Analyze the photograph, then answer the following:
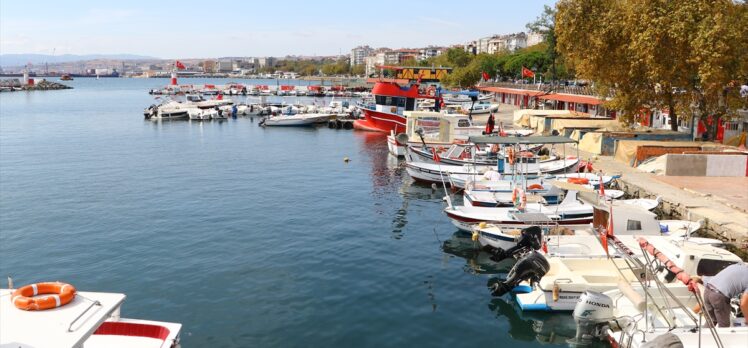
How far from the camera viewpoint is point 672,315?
1273 centimetres

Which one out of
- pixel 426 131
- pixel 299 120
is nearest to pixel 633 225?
pixel 426 131

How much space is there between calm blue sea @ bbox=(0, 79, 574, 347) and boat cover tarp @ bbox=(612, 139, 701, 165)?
1089cm

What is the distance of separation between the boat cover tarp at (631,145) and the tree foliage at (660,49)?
10.9 ft

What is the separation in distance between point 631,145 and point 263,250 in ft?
71.1

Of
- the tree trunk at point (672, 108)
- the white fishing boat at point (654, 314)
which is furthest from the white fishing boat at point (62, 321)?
the tree trunk at point (672, 108)

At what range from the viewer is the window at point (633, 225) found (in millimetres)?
18844

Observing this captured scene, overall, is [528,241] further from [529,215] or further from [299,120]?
[299,120]

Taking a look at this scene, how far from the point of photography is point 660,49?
106 ft

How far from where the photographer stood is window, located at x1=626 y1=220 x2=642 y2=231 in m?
18.8

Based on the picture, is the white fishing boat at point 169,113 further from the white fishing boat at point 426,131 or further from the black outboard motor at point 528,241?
the black outboard motor at point 528,241

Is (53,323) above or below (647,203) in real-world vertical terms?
above

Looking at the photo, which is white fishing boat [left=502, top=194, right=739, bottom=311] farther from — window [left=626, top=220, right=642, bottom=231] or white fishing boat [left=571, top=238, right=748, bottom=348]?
white fishing boat [left=571, top=238, right=748, bottom=348]

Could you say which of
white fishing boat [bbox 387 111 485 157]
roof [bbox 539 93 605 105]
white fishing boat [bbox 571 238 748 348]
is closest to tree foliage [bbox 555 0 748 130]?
white fishing boat [bbox 387 111 485 157]

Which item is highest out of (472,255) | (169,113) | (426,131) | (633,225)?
(426,131)
